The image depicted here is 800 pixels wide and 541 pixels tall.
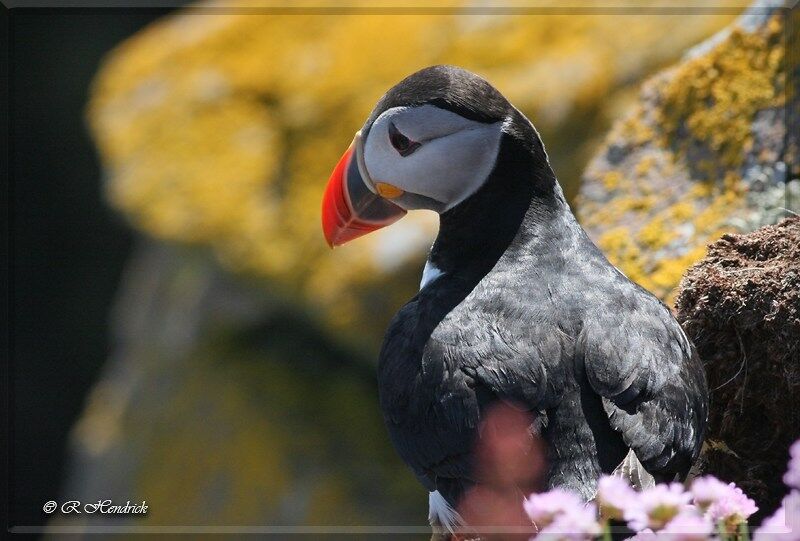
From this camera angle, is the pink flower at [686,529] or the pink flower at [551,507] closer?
the pink flower at [686,529]

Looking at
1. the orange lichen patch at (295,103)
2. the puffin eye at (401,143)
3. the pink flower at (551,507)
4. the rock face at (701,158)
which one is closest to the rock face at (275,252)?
the orange lichen patch at (295,103)

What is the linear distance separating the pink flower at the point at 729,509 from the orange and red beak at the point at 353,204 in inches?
77.6

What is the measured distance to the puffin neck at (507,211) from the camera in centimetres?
329

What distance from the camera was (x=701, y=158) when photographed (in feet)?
14.2

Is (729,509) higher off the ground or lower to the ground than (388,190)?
higher

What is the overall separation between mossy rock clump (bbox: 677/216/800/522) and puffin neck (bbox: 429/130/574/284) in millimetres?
518

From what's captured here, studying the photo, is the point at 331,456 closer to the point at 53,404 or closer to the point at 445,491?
the point at 53,404

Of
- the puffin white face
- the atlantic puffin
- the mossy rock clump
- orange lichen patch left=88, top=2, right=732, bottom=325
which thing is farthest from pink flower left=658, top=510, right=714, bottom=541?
orange lichen patch left=88, top=2, right=732, bottom=325

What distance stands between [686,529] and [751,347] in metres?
1.71

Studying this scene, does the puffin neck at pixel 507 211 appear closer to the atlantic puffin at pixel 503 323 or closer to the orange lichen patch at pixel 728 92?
the atlantic puffin at pixel 503 323

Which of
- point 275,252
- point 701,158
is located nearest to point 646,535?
point 701,158

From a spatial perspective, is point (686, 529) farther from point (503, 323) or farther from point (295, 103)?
point (295, 103)

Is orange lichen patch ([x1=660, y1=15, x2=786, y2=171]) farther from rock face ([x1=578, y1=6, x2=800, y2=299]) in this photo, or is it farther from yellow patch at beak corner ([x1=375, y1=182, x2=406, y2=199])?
yellow patch at beak corner ([x1=375, y1=182, x2=406, y2=199])

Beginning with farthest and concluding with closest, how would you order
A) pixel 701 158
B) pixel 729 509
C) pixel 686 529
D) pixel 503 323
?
pixel 701 158
pixel 503 323
pixel 729 509
pixel 686 529
